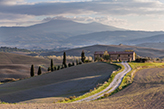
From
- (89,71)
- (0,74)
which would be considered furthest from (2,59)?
(89,71)

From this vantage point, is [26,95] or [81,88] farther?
[81,88]

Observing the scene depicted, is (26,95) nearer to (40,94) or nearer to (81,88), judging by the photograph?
(40,94)

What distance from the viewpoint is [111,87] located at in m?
33.6

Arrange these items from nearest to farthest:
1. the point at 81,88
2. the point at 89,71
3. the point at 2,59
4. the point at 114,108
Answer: the point at 114,108, the point at 81,88, the point at 89,71, the point at 2,59

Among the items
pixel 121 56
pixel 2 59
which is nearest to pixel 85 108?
pixel 121 56

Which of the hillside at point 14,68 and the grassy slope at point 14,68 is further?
the grassy slope at point 14,68

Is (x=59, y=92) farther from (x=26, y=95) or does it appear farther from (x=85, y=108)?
(x=85, y=108)

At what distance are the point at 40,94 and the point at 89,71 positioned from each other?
2219 centimetres

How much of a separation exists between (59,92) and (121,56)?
56875 mm

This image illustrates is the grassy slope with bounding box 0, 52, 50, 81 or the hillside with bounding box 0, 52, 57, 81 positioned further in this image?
the grassy slope with bounding box 0, 52, 50, 81

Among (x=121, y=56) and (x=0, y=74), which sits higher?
(x=121, y=56)

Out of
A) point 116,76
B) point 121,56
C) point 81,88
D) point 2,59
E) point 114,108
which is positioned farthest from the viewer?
point 2,59

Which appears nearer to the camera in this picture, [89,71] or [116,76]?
[116,76]

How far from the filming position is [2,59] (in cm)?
14438
